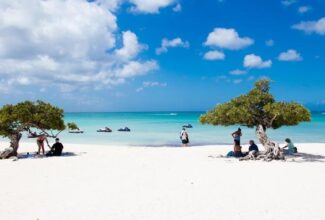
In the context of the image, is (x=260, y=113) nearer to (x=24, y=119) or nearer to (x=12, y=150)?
(x=24, y=119)

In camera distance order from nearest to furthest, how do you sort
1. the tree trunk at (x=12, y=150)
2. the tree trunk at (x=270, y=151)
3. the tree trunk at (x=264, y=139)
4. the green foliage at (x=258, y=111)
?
the tree trunk at (x=270, y=151) → the green foliage at (x=258, y=111) → the tree trunk at (x=264, y=139) → the tree trunk at (x=12, y=150)

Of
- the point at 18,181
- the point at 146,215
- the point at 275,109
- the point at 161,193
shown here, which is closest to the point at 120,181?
the point at 161,193

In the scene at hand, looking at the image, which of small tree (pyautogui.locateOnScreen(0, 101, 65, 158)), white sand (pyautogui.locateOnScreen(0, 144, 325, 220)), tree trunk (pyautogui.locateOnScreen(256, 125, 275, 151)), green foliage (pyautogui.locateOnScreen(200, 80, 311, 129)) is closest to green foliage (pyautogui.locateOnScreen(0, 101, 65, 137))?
small tree (pyautogui.locateOnScreen(0, 101, 65, 158))

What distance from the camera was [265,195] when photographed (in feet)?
38.3

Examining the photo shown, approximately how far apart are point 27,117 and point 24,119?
9.3 inches

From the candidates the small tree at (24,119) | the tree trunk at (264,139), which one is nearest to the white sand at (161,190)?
the tree trunk at (264,139)

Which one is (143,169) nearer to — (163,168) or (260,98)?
(163,168)

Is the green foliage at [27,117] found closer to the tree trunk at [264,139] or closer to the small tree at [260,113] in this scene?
the small tree at [260,113]

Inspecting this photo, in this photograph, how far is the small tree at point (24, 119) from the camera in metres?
22.2

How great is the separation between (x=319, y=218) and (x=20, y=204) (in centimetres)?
828

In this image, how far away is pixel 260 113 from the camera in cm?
2256

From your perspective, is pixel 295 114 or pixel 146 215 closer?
pixel 146 215

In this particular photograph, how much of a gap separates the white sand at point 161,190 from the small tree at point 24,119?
3307mm

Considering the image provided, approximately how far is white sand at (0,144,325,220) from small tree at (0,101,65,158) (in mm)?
3307
